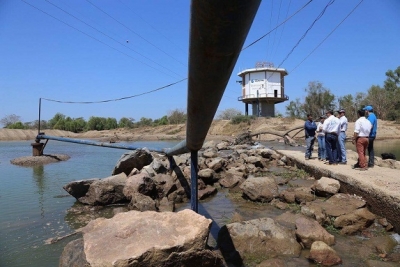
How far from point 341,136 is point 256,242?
6.20 metres

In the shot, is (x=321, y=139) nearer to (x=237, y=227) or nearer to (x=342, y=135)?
(x=342, y=135)

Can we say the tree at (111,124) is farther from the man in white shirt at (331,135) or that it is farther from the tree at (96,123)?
the man in white shirt at (331,135)

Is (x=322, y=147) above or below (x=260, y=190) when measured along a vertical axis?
above

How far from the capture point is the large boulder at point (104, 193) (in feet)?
25.4

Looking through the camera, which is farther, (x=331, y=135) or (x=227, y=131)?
(x=227, y=131)

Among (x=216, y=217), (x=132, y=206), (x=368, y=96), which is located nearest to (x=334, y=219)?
(x=216, y=217)

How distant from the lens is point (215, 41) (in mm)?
1372

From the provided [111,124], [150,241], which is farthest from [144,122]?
[150,241]

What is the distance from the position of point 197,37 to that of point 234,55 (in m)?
0.23

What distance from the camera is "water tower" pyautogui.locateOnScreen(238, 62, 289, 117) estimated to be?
48062 millimetres

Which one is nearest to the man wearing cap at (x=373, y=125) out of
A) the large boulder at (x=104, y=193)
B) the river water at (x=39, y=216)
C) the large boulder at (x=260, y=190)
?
the large boulder at (x=260, y=190)

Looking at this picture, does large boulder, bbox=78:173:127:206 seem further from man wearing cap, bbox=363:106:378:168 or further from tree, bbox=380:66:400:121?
tree, bbox=380:66:400:121

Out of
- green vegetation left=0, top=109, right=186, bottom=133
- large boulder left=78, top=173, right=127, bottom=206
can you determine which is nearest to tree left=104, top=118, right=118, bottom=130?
green vegetation left=0, top=109, right=186, bottom=133

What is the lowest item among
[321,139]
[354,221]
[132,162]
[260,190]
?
[354,221]
